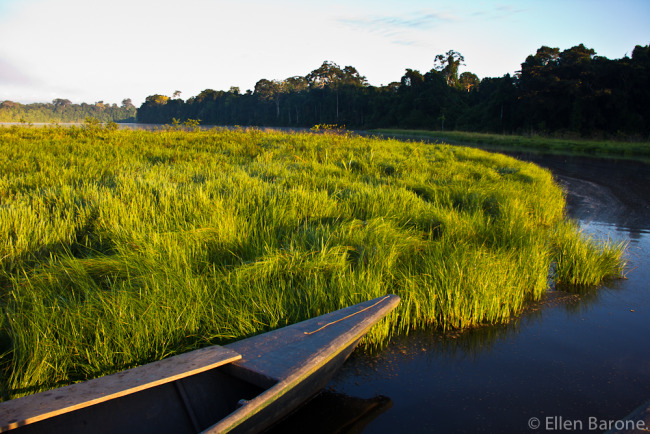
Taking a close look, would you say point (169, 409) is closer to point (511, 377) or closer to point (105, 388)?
point (105, 388)

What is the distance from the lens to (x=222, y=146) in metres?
10.2

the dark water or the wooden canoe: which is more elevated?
the wooden canoe

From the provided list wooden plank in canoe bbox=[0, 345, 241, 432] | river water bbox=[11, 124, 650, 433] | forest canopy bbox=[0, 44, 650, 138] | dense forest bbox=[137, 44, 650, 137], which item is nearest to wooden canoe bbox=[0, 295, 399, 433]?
wooden plank in canoe bbox=[0, 345, 241, 432]

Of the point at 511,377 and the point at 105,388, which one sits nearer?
the point at 105,388

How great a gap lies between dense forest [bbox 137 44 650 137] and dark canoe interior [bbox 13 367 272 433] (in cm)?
2078

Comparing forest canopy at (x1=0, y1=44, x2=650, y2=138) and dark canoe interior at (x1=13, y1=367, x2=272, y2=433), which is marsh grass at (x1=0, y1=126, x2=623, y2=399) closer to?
dark canoe interior at (x1=13, y1=367, x2=272, y2=433)

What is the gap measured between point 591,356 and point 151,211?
4.13 metres

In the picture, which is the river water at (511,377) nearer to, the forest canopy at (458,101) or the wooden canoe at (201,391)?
the wooden canoe at (201,391)

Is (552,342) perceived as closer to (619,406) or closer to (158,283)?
(619,406)

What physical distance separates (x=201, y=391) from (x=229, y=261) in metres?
1.60

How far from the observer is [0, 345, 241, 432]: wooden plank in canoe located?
159 centimetres

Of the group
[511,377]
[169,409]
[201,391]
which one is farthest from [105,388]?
[511,377]

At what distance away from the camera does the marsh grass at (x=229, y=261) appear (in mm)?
2369

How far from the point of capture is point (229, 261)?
11.6 ft
